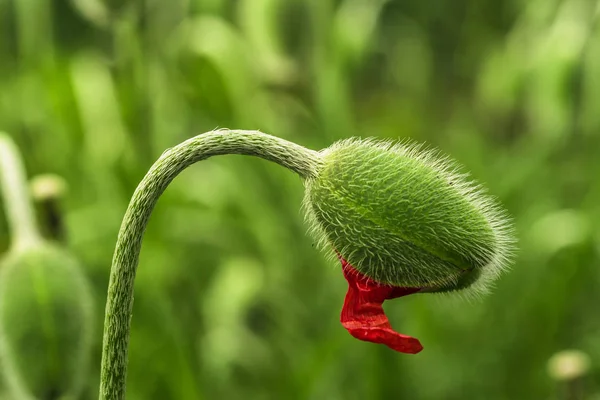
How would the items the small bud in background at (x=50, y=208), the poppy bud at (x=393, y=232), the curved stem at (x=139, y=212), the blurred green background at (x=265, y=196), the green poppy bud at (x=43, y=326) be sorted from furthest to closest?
1. the blurred green background at (x=265, y=196)
2. the small bud in background at (x=50, y=208)
3. the green poppy bud at (x=43, y=326)
4. the poppy bud at (x=393, y=232)
5. the curved stem at (x=139, y=212)

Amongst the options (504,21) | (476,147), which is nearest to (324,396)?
(476,147)

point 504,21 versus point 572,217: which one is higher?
point 504,21

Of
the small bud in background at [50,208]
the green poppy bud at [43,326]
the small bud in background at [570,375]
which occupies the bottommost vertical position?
the green poppy bud at [43,326]

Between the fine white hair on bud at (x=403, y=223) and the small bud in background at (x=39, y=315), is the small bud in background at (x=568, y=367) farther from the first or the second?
the small bud in background at (x=39, y=315)

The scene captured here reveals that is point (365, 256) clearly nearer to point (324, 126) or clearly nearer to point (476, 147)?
point (324, 126)

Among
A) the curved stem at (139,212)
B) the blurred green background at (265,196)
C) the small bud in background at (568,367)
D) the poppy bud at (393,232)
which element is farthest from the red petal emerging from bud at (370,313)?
the blurred green background at (265,196)

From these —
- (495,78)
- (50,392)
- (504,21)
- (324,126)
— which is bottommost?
(50,392)

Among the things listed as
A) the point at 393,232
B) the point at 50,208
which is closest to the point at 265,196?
the point at 50,208

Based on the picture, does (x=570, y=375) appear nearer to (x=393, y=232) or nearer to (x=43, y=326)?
(x=393, y=232)

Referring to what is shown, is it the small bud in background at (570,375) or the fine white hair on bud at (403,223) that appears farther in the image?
the small bud in background at (570,375)
